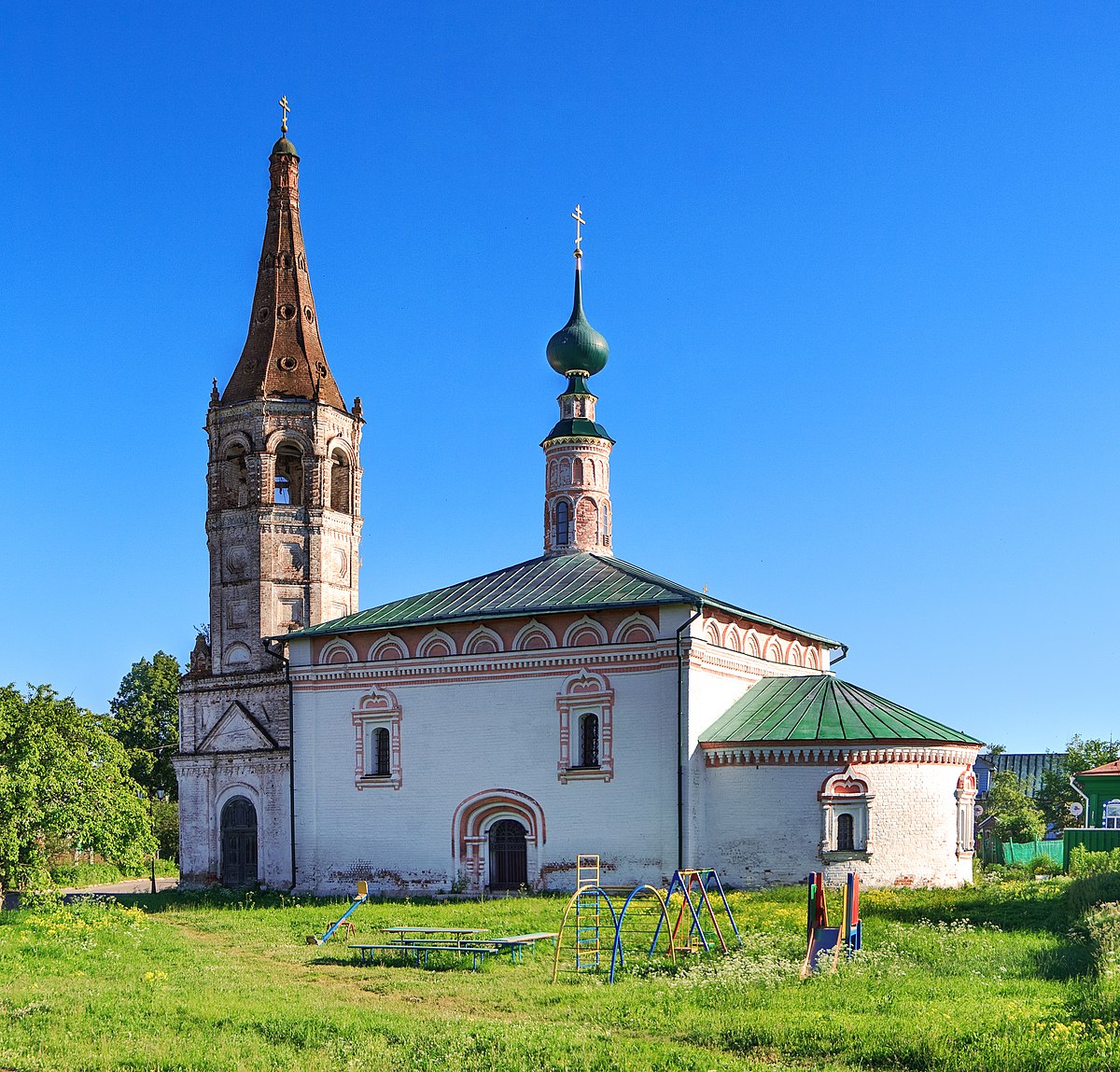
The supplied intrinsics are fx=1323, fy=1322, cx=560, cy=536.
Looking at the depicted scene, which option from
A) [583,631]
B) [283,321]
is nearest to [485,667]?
[583,631]

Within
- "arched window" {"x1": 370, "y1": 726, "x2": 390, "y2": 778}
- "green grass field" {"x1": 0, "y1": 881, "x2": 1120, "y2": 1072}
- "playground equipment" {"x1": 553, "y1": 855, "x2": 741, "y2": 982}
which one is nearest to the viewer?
"green grass field" {"x1": 0, "y1": 881, "x2": 1120, "y2": 1072}

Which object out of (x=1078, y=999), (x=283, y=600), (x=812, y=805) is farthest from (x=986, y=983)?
(x=283, y=600)

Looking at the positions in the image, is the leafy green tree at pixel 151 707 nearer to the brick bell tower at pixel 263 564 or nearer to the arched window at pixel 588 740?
the brick bell tower at pixel 263 564

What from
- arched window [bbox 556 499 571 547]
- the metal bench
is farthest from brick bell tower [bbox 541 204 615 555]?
the metal bench

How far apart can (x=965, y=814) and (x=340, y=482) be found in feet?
47.7

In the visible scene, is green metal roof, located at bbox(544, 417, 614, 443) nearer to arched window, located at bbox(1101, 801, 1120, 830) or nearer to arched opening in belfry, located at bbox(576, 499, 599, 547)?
arched opening in belfry, located at bbox(576, 499, 599, 547)

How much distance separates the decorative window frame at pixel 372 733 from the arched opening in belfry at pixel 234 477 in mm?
5780

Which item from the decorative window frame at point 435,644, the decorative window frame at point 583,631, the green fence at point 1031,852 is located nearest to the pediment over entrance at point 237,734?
the decorative window frame at point 435,644

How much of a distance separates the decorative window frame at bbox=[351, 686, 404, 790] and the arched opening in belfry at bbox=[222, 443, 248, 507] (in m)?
5.78

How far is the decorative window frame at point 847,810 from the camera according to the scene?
21.4 m

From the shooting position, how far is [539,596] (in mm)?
24438

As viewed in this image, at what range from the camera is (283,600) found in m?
27.6

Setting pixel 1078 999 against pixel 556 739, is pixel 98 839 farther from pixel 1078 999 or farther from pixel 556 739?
pixel 1078 999

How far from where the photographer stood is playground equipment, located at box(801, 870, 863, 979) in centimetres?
1313
